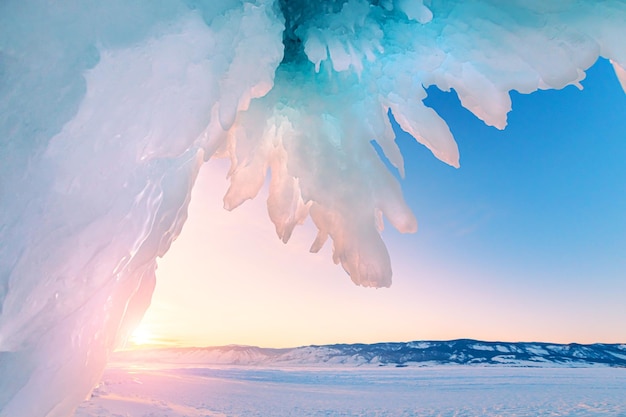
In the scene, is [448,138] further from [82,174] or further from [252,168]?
[82,174]

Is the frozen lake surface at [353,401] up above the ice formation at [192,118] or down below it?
below

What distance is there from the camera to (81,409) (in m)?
10.9

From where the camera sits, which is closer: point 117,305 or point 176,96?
point 176,96

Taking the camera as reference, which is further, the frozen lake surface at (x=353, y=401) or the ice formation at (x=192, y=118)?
the frozen lake surface at (x=353, y=401)

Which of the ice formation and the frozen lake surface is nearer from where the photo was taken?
the ice formation

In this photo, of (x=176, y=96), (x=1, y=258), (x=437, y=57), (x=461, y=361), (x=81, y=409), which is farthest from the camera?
(x=461, y=361)

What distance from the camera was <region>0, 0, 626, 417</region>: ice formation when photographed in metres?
1.48

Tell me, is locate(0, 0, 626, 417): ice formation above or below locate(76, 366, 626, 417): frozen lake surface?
above

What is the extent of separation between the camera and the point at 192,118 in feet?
5.54

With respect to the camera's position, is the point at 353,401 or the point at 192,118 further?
the point at 353,401

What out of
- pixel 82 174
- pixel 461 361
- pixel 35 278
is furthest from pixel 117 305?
pixel 461 361

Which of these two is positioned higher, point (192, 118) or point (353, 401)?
point (192, 118)

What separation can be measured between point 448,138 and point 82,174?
6.17ft

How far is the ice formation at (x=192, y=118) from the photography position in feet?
4.87
